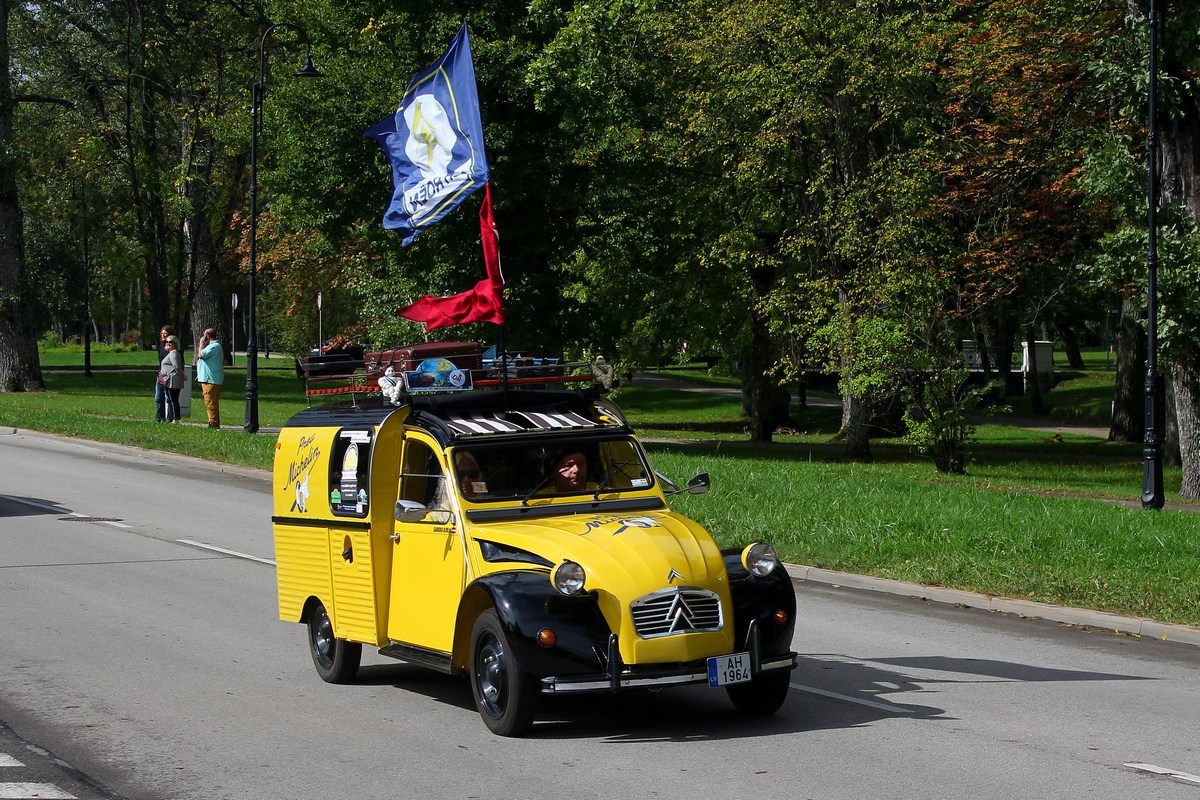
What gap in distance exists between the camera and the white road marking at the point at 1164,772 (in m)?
6.71

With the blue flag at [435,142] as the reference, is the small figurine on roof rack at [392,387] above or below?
below

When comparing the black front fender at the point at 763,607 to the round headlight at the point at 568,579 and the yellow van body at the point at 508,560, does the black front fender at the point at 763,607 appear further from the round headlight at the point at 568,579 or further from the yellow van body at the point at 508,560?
the round headlight at the point at 568,579

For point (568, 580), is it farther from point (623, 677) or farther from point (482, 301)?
point (482, 301)

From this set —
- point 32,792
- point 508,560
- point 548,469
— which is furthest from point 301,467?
point 32,792

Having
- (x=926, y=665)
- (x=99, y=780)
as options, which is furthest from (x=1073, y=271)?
(x=99, y=780)

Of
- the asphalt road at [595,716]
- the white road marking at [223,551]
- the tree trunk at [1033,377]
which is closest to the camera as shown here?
the asphalt road at [595,716]

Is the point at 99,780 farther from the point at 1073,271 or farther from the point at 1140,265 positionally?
the point at 1073,271

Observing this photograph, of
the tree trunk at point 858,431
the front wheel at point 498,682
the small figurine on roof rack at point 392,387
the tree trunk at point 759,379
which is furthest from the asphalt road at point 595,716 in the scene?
the tree trunk at point 759,379

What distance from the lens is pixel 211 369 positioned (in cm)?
2872

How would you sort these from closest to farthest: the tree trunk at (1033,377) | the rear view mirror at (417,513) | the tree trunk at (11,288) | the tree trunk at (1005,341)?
the rear view mirror at (417,513) → the tree trunk at (11,288) → the tree trunk at (1033,377) → the tree trunk at (1005,341)

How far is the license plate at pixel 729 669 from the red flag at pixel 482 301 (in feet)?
9.34

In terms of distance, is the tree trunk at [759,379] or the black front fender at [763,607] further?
the tree trunk at [759,379]

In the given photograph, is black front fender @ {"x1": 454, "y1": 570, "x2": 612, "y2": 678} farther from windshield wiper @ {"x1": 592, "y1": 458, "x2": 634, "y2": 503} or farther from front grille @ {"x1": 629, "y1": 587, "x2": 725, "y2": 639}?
windshield wiper @ {"x1": 592, "y1": 458, "x2": 634, "y2": 503}

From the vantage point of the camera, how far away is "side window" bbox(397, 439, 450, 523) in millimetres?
8484
